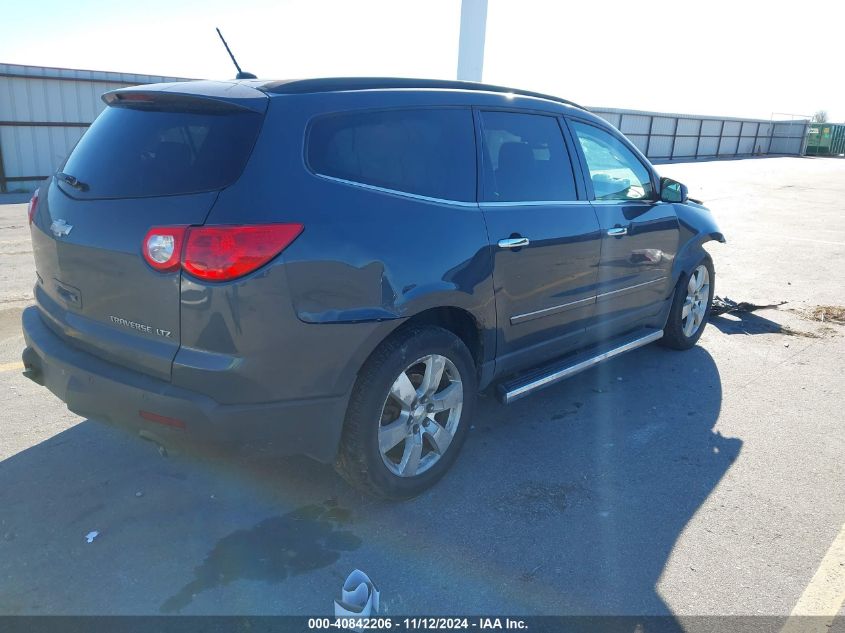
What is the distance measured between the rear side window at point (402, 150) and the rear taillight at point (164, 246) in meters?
0.59

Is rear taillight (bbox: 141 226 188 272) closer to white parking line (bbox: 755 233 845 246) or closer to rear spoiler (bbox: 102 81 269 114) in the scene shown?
rear spoiler (bbox: 102 81 269 114)

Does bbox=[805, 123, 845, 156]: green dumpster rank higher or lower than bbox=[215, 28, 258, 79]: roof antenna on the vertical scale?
lower

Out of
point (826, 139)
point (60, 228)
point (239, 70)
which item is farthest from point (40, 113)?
point (826, 139)

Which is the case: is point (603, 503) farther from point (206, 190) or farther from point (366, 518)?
point (206, 190)

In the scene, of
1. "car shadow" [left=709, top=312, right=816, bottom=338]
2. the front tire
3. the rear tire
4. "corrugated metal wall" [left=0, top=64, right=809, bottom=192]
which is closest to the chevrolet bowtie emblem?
the front tire

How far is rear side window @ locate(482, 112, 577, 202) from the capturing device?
11.4ft

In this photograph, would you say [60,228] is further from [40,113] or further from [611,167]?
[40,113]

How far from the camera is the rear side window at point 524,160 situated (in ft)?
11.4

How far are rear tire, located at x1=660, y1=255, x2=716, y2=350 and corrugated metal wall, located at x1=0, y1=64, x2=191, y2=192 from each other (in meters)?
13.7

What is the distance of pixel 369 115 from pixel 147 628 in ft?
7.20

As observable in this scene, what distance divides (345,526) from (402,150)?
5.64ft

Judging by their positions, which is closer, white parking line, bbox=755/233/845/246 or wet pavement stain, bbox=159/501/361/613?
wet pavement stain, bbox=159/501/361/613

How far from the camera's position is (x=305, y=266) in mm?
2508

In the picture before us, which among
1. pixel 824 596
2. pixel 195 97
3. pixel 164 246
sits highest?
pixel 195 97
